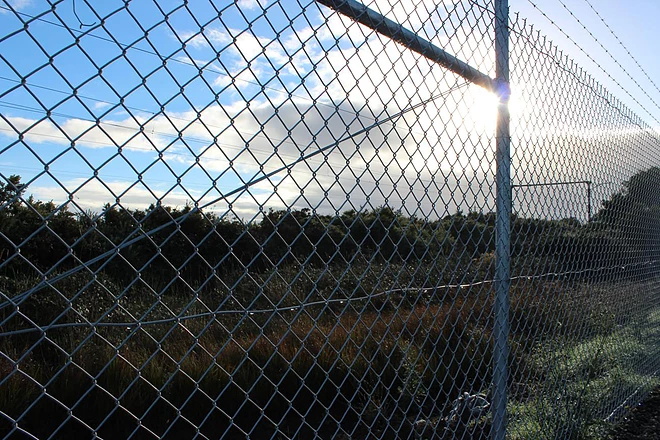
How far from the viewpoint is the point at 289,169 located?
5.83 feet

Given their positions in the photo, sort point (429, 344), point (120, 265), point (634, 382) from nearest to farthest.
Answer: point (634, 382)
point (429, 344)
point (120, 265)

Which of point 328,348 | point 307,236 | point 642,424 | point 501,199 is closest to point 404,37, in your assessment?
point 501,199

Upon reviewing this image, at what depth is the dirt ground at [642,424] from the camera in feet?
13.3

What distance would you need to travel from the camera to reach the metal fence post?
2.84m

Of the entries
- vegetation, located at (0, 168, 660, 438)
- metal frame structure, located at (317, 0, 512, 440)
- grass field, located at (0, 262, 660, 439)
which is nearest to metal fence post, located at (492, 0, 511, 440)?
metal frame structure, located at (317, 0, 512, 440)

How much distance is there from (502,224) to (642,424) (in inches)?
101

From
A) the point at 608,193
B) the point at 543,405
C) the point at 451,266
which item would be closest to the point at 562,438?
the point at 543,405

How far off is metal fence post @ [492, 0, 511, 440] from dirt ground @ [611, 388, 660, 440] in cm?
169

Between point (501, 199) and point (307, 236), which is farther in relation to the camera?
point (307, 236)

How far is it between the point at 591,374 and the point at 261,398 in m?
2.69

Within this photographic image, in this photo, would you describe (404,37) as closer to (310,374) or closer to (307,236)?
(307,236)

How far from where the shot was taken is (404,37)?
7.52ft

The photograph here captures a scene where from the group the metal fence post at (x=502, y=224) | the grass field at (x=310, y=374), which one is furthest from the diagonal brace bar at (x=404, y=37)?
the grass field at (x=310, y=374)

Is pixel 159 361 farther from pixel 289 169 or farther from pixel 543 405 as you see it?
pixel 289 169
